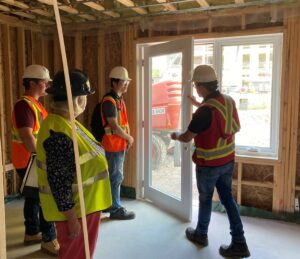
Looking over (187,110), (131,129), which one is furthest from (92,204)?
(131,129)

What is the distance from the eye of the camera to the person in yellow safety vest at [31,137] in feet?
8.63

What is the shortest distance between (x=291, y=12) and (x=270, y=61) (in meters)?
0.56

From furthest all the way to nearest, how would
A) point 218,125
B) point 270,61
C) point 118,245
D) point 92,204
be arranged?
point 270,61 < point 118,245 < point 218,125 < point 92,204

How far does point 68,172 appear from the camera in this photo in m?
1.65

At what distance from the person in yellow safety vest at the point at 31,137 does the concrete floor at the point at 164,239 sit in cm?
12

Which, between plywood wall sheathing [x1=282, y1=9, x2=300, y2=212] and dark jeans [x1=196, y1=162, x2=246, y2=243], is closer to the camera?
dark jeans [x1=196, y1=162, x2=246, y2=243]

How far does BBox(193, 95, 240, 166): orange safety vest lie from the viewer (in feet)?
8.91

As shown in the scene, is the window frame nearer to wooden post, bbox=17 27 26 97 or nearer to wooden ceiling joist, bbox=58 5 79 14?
wooden ceiling joist, bbox=58 5 79 14

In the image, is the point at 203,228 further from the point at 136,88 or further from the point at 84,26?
the point at 84,26

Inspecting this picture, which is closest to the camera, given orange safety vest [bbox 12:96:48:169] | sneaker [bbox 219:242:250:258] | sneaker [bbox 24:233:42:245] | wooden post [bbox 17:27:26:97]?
orange safety vest [bbox 12:96:48:169]

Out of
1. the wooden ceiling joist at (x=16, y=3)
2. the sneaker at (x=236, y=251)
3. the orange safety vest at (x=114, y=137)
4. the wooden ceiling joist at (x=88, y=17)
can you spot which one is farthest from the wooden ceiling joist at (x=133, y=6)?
the sneaker at (x=236, y=251)

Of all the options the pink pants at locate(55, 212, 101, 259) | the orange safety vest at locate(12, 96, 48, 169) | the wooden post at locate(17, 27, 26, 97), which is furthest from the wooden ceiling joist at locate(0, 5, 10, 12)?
the pink pants at locate(55, 212, 101, 259)

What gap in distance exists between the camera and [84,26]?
448cm

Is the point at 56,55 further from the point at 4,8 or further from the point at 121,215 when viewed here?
the point at 121,215
